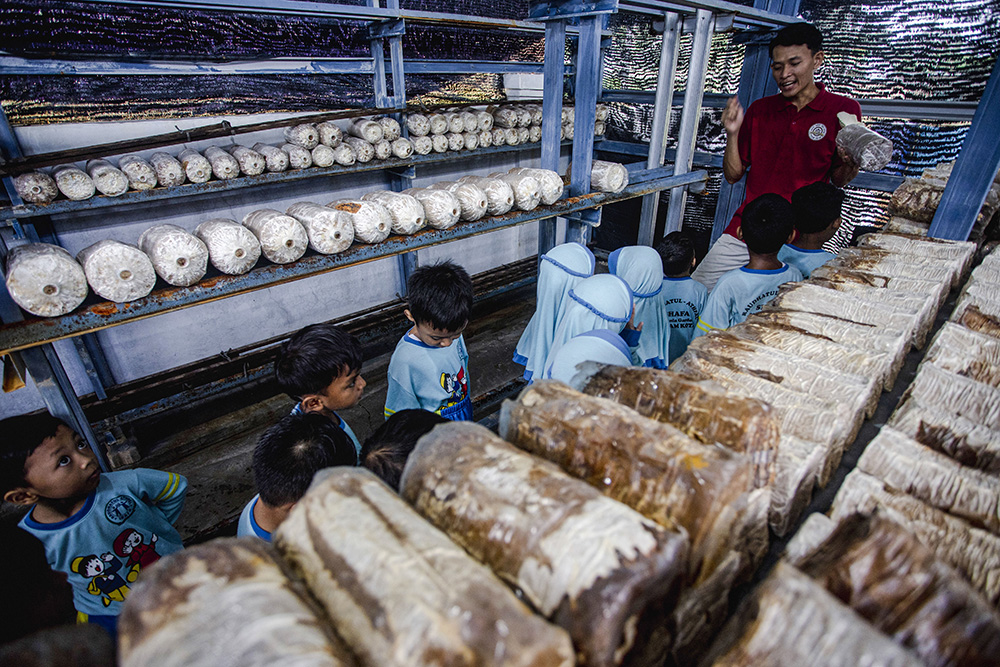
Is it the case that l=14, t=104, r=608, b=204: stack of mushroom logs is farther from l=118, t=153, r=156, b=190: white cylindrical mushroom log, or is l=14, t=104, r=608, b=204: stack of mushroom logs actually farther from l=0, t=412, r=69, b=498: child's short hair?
l=0, t=412, r=69, b=498: child's short hair

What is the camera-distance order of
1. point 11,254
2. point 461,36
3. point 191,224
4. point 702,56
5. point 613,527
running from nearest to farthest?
point 613,527, point 11,254, point 702,56, point 191,224, point 461,36

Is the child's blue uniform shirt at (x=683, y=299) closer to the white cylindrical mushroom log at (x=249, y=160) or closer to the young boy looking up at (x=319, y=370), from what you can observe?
the young boy looking up at (x=319, y=370)

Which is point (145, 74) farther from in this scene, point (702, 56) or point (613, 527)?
point (613, 527)

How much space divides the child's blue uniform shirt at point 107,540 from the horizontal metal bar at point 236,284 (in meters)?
0.64

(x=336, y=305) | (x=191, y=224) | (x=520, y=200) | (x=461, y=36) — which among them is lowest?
(x=336, y=305)

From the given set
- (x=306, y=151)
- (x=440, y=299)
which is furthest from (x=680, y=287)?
(x=306, y=151)

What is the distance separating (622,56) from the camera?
6.09 metres

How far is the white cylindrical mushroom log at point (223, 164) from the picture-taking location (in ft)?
11.4

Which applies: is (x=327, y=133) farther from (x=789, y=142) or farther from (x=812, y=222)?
(x=812, y=222)

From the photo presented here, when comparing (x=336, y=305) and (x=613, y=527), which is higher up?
(x=613, y=527)

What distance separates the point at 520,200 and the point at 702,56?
170cm

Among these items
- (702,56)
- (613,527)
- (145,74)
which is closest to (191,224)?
(145,74)

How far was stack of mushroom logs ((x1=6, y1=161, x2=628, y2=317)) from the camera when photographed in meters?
1.96

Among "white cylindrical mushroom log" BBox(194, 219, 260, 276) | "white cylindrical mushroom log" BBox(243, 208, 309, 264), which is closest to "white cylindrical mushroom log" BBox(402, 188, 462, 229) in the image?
"white cylindrical mushroom log" BBox(243, 208, 309, 264)
